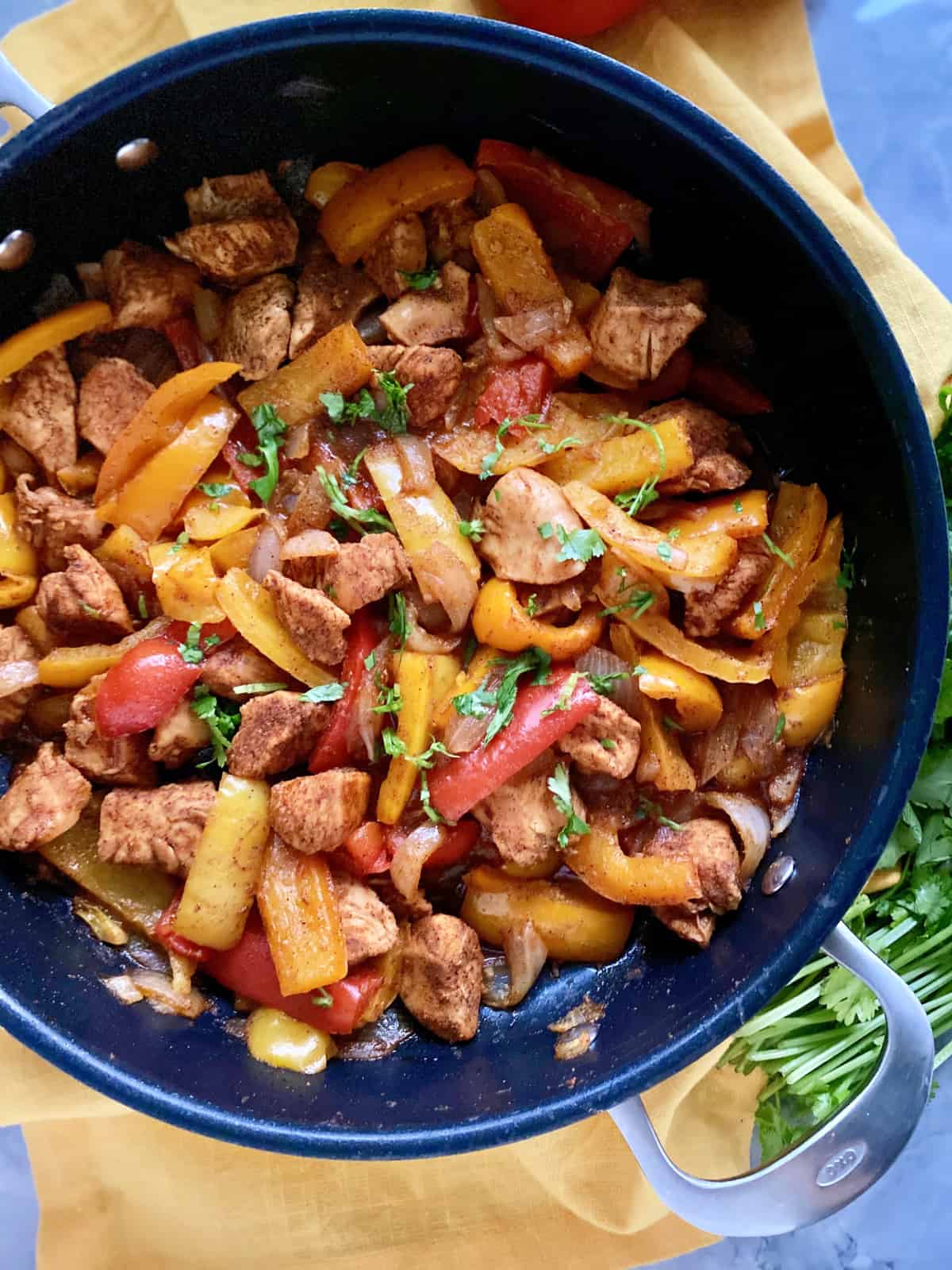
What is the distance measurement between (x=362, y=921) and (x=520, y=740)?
0.56 m

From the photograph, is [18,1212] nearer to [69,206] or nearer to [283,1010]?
[283,1010]

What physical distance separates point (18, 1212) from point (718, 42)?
3797mm

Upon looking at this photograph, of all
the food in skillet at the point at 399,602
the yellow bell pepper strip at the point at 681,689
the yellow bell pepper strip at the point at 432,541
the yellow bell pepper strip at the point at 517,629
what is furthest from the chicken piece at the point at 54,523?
the yellow bell pepper strip at the point at 681,689

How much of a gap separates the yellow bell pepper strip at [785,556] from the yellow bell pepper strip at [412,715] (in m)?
0.68

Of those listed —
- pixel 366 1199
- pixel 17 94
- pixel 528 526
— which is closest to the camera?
pixel 17 94

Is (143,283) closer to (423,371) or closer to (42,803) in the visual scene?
(423,371)

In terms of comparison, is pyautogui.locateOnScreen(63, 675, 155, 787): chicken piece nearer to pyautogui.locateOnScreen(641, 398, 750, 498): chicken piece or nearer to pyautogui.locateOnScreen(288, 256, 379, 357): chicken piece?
pyautogui.locateOnScreen(288, 256, 379, 357): chicken piece

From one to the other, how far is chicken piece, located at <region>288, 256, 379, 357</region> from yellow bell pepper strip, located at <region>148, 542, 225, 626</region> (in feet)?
1.75

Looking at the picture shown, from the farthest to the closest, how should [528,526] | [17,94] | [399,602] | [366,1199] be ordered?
[366,1199]
[399,602]
[528,526]
[17,94]

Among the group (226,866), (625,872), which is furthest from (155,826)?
(625,872)

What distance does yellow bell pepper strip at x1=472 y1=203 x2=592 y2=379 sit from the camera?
2410 mm

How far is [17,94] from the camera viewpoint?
2.24 metres

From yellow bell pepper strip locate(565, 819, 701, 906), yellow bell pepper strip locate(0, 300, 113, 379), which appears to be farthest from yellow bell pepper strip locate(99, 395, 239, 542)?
yellow bell pepper strip locate(565, 819, 701, 906)

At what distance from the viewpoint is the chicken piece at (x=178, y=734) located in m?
2.46
